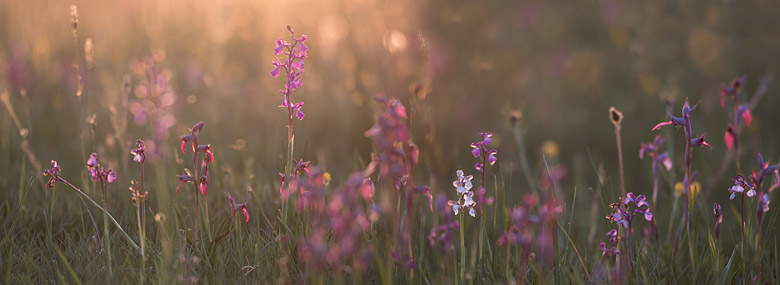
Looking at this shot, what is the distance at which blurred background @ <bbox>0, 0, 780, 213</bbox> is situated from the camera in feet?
13.2

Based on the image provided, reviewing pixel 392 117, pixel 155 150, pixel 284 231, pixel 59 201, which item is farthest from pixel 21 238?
pixel 392 117

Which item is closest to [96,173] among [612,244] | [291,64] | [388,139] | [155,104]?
[155,104]

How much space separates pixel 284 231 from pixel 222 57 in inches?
115

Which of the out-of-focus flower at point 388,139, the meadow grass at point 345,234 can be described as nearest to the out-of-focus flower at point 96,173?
the meadow grass at point 345,234

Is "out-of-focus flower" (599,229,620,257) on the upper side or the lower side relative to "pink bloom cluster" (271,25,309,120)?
lower

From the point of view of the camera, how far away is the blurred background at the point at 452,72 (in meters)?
4.04

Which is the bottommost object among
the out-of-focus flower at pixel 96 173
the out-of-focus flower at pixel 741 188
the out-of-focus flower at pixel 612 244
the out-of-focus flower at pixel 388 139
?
the out-of-focus flower at pixel 612 244

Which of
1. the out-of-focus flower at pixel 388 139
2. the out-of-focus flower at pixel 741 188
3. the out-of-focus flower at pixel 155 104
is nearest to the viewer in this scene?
the out-of-focus flower at pixel 388 139

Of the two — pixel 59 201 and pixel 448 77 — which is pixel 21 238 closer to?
pixel 59 201

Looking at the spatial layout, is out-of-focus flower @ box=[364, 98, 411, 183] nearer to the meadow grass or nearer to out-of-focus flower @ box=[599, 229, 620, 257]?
A: the meadow grass

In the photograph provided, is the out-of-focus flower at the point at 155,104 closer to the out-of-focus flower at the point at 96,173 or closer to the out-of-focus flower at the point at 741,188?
the out-of-focus flower at the point at 96,173

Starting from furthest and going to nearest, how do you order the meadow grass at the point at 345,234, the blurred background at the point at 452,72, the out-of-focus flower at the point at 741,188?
1. the blurred background at the point at 452,72
2. the out-of-focus flower at the point at 741,188
3. the meadow grass at the point at 345,234

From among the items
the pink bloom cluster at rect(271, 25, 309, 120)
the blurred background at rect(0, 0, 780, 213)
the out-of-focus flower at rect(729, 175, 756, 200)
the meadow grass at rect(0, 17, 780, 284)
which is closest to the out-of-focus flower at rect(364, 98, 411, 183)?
the meadow grass at rect(0, 17, 780, 284)

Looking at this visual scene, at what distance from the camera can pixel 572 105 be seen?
4734 millimetres
